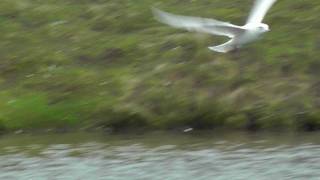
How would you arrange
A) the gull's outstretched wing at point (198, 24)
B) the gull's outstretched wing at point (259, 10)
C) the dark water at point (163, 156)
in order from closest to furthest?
the gull's outstretched wing at point (198, 24), the dark water at point (163, 156), the gull's outstretched wing at point (259, 10)

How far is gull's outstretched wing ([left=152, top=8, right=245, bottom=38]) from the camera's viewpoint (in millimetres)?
15594

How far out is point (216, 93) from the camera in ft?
65.6

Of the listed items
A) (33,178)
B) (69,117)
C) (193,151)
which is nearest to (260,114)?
(193,151)

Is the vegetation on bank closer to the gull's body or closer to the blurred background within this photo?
the blurred background

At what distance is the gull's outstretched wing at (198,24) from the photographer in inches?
614

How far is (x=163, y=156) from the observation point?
1728 cm

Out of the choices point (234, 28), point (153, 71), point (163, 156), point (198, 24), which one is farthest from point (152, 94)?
point (198, 24)

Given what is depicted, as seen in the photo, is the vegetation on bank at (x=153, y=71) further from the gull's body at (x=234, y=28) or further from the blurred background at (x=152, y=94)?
the gull's body at (x=234, y=28)

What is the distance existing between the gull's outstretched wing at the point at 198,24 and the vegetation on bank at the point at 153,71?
8.94ft

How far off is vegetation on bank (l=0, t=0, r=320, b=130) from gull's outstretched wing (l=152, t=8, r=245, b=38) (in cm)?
272

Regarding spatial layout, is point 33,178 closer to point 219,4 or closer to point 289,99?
point 289,99

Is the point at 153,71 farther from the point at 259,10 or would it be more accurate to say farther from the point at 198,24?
the point at 198,24

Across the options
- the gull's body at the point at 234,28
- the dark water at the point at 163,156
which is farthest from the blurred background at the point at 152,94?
the gull's body at the point at 234,28

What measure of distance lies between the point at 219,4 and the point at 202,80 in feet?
9.51
